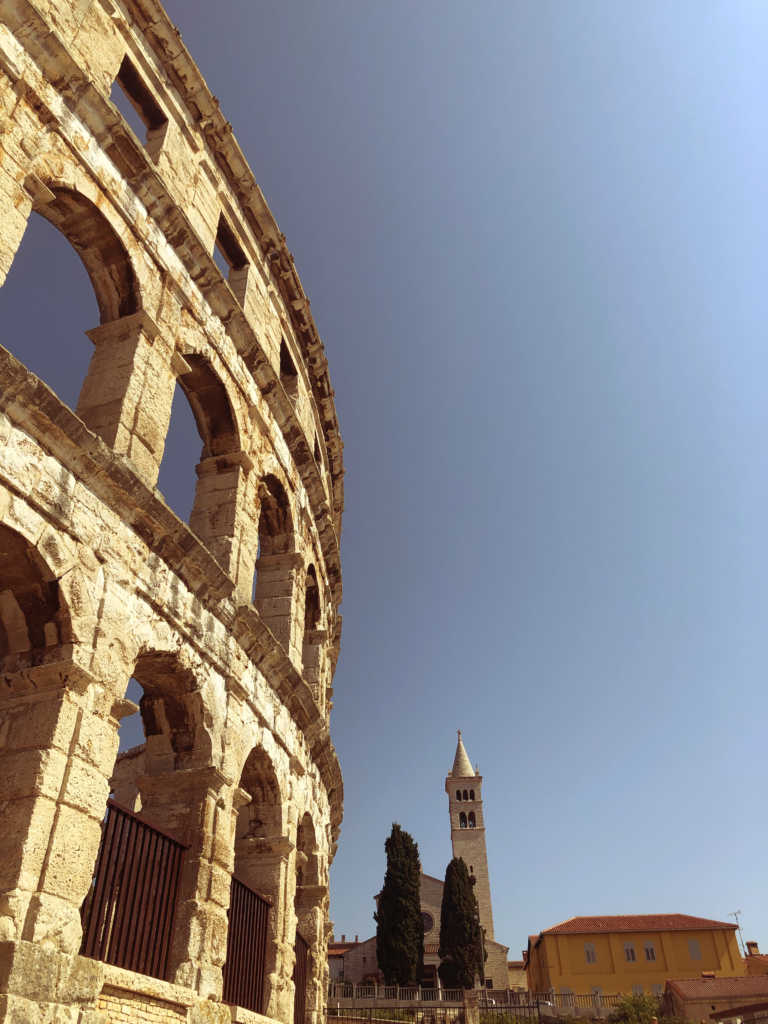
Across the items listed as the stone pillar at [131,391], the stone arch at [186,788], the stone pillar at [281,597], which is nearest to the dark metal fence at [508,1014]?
the stone pillar at [281,597]

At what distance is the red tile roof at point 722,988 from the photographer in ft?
107

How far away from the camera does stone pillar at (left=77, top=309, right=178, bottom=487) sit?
7.23m

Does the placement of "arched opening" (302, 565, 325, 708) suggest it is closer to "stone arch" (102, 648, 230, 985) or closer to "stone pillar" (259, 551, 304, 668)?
"stone pillar" (259, 551, 304, 668)

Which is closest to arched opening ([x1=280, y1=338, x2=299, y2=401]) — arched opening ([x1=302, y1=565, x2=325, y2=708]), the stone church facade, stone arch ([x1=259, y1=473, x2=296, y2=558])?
stone arch ([x1=259, y1=473, x2=296, y2=558])

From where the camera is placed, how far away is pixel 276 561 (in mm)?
11484

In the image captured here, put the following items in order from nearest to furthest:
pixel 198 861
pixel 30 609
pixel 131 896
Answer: pixel 30 609 → pixel 131 896 → pixel 198 861

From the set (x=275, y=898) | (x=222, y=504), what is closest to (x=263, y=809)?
(x=275, y=898)

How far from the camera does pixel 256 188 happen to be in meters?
12.0

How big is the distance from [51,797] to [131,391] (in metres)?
3.78

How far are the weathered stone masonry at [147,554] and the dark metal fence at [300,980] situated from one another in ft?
1.24

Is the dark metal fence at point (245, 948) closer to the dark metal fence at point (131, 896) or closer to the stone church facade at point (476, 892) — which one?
the dark metal fence at point (131, 896)

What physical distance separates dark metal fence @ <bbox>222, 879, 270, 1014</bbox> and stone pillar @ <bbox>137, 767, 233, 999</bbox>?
0.68 metres

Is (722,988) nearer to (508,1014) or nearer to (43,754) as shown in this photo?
(508,1014)

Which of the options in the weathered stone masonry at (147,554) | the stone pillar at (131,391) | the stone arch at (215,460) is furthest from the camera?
the stone arch at (215,460)
